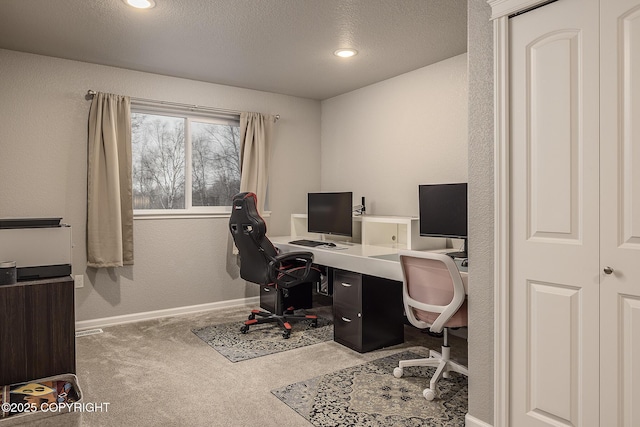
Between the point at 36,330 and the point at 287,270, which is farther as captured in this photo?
the point at 287,270

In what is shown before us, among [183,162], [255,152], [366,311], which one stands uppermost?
[255,152]

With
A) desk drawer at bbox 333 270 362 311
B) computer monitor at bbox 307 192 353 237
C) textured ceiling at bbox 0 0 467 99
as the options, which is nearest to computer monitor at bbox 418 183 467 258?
desk drawer at bbox 333 270 362 311

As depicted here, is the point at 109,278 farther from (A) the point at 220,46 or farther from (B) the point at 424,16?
(B) the point at 424,16

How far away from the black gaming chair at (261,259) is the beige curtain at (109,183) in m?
1.10

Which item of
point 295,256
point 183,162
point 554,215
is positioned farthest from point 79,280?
point 554,215

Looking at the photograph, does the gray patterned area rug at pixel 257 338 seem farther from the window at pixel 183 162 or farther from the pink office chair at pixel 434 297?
the window at pixel 183 162

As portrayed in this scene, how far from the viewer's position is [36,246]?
233cm

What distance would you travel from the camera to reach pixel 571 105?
178 cm

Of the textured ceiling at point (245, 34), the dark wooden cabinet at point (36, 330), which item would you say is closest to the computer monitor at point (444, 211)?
the textured ceiling at point (245, 34)

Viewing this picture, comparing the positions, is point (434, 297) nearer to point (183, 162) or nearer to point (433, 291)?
point (433, 291)

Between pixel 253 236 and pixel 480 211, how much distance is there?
6.65ft

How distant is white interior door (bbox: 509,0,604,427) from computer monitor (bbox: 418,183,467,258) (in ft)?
3.84

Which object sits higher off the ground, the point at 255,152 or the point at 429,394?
the point at 255,152

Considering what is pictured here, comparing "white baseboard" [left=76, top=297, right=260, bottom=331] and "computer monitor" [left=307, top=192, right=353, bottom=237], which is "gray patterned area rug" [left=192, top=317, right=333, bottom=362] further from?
"computer monitor" [left=307, top=192, right=353, bottom=237]
